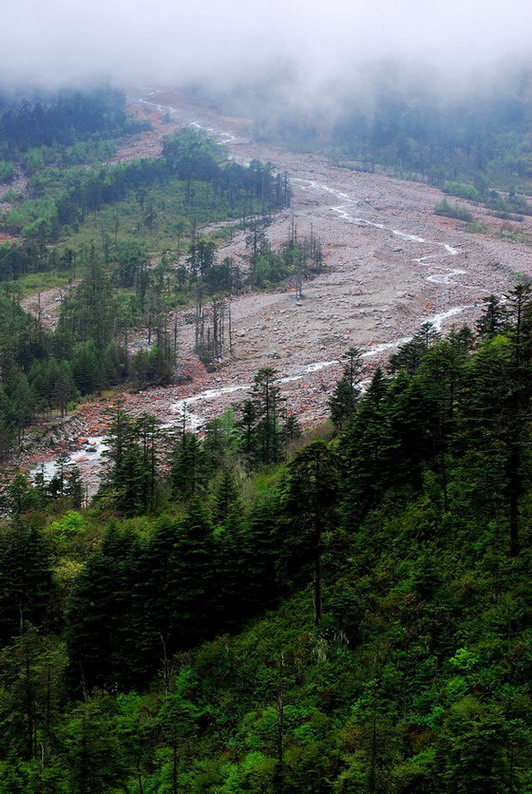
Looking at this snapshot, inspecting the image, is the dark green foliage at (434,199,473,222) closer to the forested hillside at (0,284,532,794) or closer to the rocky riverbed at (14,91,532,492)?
the rocky riverbed at (14,91,532,492)

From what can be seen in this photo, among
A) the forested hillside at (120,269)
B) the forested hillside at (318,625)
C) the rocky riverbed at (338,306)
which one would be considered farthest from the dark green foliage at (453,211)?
the forested hillside at (318,625)

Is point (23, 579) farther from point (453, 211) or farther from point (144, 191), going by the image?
point (144, 191)

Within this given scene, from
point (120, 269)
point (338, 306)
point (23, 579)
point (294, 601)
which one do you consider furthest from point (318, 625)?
point (120, 269)

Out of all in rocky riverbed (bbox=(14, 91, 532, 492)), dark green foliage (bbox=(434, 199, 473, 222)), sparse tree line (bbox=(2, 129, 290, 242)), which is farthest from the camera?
dark green foliage (bbox=(434, 199, 473, 222))

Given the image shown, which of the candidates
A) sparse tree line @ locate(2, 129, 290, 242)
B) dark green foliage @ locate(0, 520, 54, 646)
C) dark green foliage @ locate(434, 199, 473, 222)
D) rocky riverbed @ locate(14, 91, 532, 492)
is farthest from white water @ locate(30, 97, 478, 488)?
sparse tree line @ locate(2, 129, 290, 242)

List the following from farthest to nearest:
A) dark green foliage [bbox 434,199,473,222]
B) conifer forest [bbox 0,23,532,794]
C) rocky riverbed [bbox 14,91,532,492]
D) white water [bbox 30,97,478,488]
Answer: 1. dark green foliage [bbox 434,199,473,222]
2. rocky riverbed [bbox 14,91,532,492]
3. white water [bbox 30,97,478,488]
4. conifer forest [bbox 0,23,532,794]

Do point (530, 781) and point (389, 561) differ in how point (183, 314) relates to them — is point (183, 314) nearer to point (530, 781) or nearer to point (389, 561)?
point (389, 561)

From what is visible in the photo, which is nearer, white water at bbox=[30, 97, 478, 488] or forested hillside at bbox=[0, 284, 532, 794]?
forested hillside at bbox=[0, 284, 532, 794]

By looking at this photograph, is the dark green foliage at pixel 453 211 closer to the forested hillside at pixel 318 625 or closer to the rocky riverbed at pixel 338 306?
the rocky riverbed at pixel 338 306

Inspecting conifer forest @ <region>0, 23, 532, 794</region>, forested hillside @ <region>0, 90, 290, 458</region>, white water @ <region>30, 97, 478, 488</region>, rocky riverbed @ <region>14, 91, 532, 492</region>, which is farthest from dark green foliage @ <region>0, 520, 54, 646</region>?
forested hillside @ <region>0, 90, 290, 458</region>

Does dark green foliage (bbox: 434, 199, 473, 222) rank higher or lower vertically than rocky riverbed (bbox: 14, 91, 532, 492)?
higher
